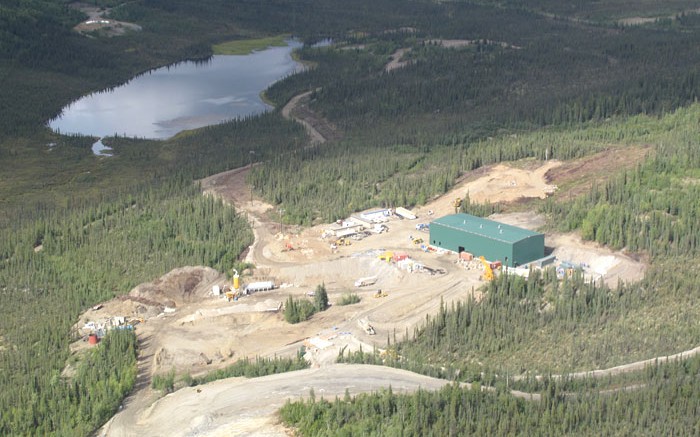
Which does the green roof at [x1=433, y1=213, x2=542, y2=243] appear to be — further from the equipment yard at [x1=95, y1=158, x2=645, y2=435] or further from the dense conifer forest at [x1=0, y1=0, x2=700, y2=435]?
the dense conifer forest at [x1=0, y1=0, x2=700, y2=435]

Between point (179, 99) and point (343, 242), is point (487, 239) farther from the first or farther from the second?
point (179, 99)

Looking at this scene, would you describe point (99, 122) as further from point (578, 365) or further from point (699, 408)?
point (699, 408)

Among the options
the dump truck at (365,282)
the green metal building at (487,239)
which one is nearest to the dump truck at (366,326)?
the dump truck at (365,282)

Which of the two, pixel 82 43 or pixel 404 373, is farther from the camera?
pixel 82 43

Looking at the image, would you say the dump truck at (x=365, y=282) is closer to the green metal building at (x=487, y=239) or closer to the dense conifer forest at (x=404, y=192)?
the green metal building at (x=487, y=239)

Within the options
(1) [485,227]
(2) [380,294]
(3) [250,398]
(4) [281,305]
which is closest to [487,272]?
(1) [485,227]

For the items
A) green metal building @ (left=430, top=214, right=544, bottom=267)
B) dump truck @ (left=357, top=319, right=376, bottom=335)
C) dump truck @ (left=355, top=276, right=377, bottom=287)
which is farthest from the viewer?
dump truck @ (left=355, top=276, right=377, bottom=287)

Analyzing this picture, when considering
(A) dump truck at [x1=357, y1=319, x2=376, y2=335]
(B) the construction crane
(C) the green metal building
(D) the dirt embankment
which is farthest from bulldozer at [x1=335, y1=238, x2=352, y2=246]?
(D) the dirt embankment

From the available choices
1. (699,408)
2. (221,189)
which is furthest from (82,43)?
(699,408)
